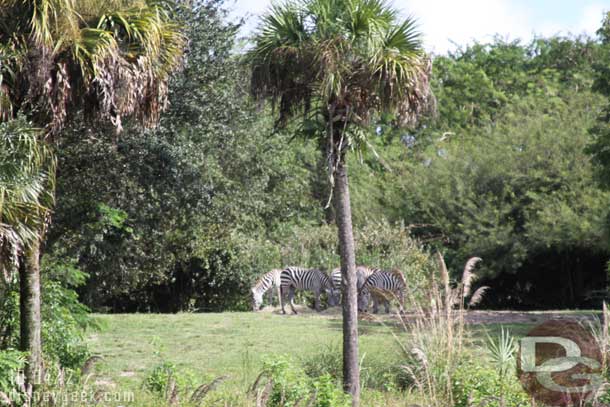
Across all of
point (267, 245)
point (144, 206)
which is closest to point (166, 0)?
point (144, 206)

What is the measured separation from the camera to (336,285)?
23875 millimetres

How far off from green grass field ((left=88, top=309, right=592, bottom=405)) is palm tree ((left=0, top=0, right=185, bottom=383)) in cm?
290

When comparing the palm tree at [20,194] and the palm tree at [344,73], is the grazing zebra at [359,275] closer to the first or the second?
the palm tree at [344,73]

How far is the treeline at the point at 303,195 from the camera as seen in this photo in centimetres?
1764

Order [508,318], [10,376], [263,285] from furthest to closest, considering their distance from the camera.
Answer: [263,285] < [508,318] < [10,376]

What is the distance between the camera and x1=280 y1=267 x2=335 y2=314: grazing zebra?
23.2 m

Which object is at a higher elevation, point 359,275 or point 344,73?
point 344,73

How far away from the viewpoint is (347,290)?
10.1 metres

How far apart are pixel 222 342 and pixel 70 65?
7420 millimetres

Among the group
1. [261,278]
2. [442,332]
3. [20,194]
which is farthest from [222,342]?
[261,278]

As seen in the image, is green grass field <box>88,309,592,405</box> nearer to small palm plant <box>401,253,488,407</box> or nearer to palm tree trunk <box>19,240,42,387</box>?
palm tree trunk <box>19,240,42,387</box>

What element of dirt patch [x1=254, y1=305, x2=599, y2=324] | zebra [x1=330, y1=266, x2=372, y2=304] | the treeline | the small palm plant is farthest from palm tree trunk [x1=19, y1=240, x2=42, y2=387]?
zebra [x1=330, y1=266, x2=372, y2=304]

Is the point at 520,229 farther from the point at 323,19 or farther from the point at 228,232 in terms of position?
the point at 323,19

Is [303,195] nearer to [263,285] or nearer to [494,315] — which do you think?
[263,285]
